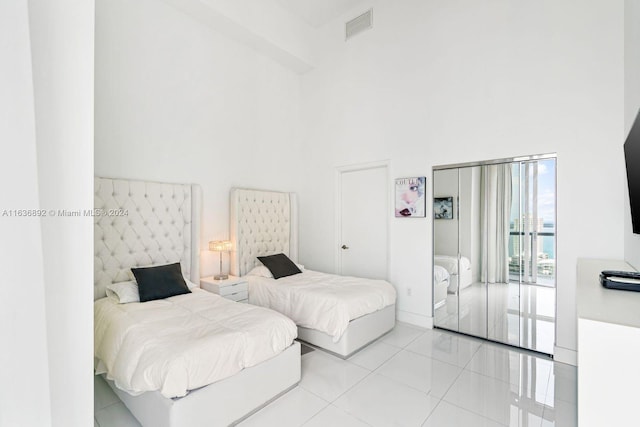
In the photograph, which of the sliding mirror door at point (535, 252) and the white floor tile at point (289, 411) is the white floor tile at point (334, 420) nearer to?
the white floor tile at point (289, 411)

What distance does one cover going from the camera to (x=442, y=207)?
3621 mm

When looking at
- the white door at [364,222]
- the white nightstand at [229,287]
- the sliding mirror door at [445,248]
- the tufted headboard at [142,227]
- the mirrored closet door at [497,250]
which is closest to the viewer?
the tufted headboard at [142,227]

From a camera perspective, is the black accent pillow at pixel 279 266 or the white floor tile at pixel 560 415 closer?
the white floor tile at pixel 560 415

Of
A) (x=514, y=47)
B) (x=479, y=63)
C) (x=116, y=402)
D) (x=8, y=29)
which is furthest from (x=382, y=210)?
(x=8, y=29)

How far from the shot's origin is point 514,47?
305 centimetres

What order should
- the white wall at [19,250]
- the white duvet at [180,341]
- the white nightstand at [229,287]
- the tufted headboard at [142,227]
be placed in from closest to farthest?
the white wall at [19,250] → the white duvet at [180,341] → the tufted headboard at [142,227] → the white nightstand at [229,287]

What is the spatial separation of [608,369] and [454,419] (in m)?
1.41

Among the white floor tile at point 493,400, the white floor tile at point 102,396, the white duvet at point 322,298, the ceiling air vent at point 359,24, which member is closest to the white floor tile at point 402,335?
the white duvet at point 322,298

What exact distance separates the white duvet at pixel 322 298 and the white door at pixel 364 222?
72 cm

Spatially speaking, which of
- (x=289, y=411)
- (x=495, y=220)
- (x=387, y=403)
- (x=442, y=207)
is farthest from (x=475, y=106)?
(x=289, y=411)

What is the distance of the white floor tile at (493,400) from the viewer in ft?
6.80

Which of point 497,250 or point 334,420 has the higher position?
point 497,250

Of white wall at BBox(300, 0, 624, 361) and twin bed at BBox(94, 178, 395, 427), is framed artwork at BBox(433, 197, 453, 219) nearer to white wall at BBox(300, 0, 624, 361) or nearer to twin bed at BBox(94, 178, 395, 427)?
white wall at BBox(300, 0, 624, 361)

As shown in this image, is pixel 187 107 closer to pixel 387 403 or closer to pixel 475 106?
pixel 475 106
